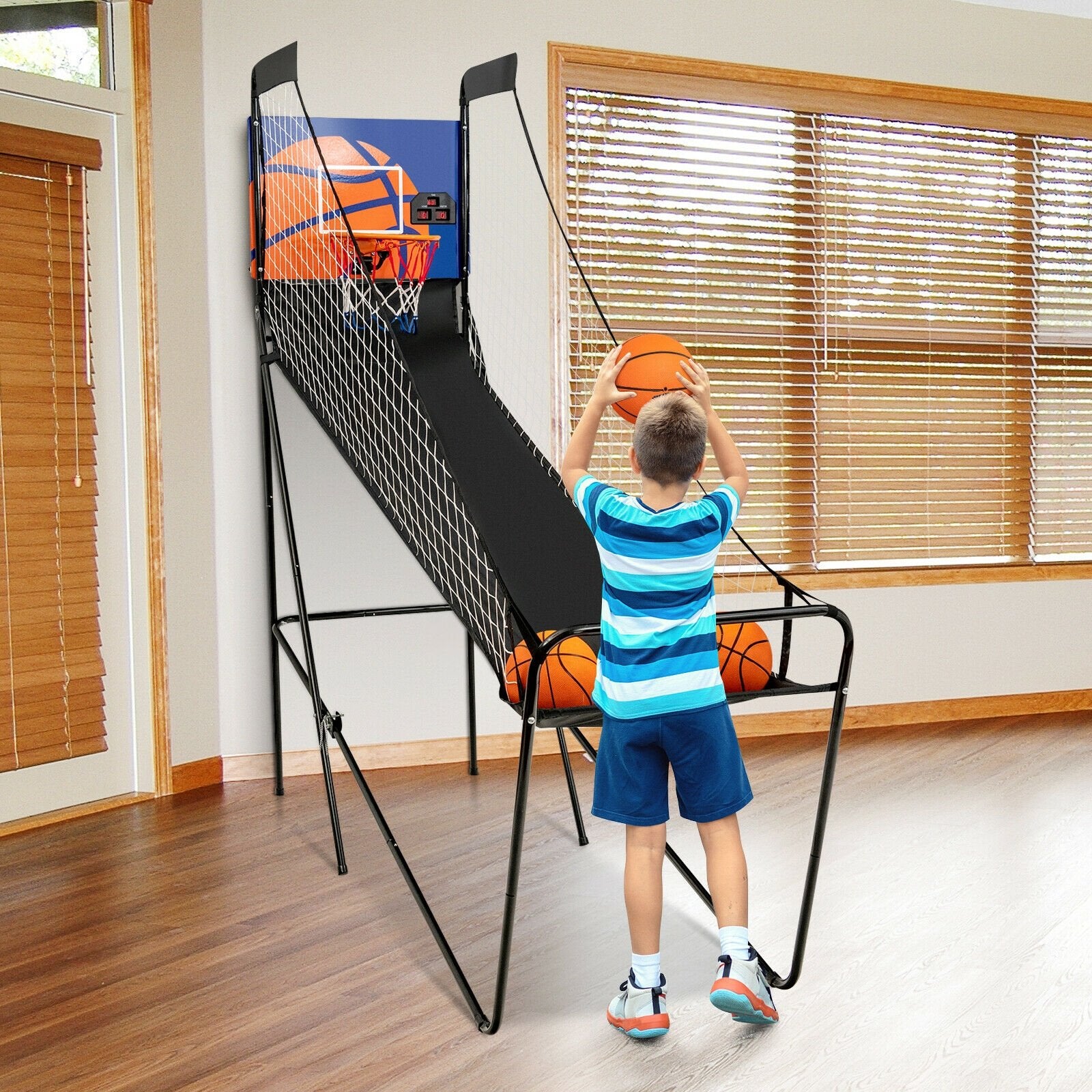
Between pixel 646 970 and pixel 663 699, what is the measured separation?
46 centimetres

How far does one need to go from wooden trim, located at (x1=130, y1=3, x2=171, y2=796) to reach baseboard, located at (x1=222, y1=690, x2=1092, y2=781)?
0.26 m

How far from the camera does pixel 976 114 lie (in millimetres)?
4383

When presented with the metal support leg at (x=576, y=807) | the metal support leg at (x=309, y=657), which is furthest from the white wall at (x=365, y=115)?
the metal support leg at (x=576, y=807)

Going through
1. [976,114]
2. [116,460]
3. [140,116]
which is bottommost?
[116,460]

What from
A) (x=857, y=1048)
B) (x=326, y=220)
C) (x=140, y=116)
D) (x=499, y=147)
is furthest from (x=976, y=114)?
(x=857, y=1048)

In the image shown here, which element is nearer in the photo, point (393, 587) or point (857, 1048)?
point (857, 1048)

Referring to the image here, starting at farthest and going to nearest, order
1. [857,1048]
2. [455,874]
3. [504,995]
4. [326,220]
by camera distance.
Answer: [326,220]
[455,874]
[504,995]
[857,1048]

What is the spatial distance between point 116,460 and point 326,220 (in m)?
0.93

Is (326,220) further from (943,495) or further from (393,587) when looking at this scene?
(943,495)

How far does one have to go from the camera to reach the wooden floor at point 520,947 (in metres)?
1.84

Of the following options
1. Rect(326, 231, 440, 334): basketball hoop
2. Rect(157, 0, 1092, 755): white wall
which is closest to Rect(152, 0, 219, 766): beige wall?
Rect(157, 0, 1092, 755): white wall

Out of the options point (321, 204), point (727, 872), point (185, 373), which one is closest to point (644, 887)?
point (727, 872)

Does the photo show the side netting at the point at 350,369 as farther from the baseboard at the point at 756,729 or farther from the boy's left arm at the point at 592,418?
the baseboard at the point at 756,729

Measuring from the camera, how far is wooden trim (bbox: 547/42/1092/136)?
12.8ft
